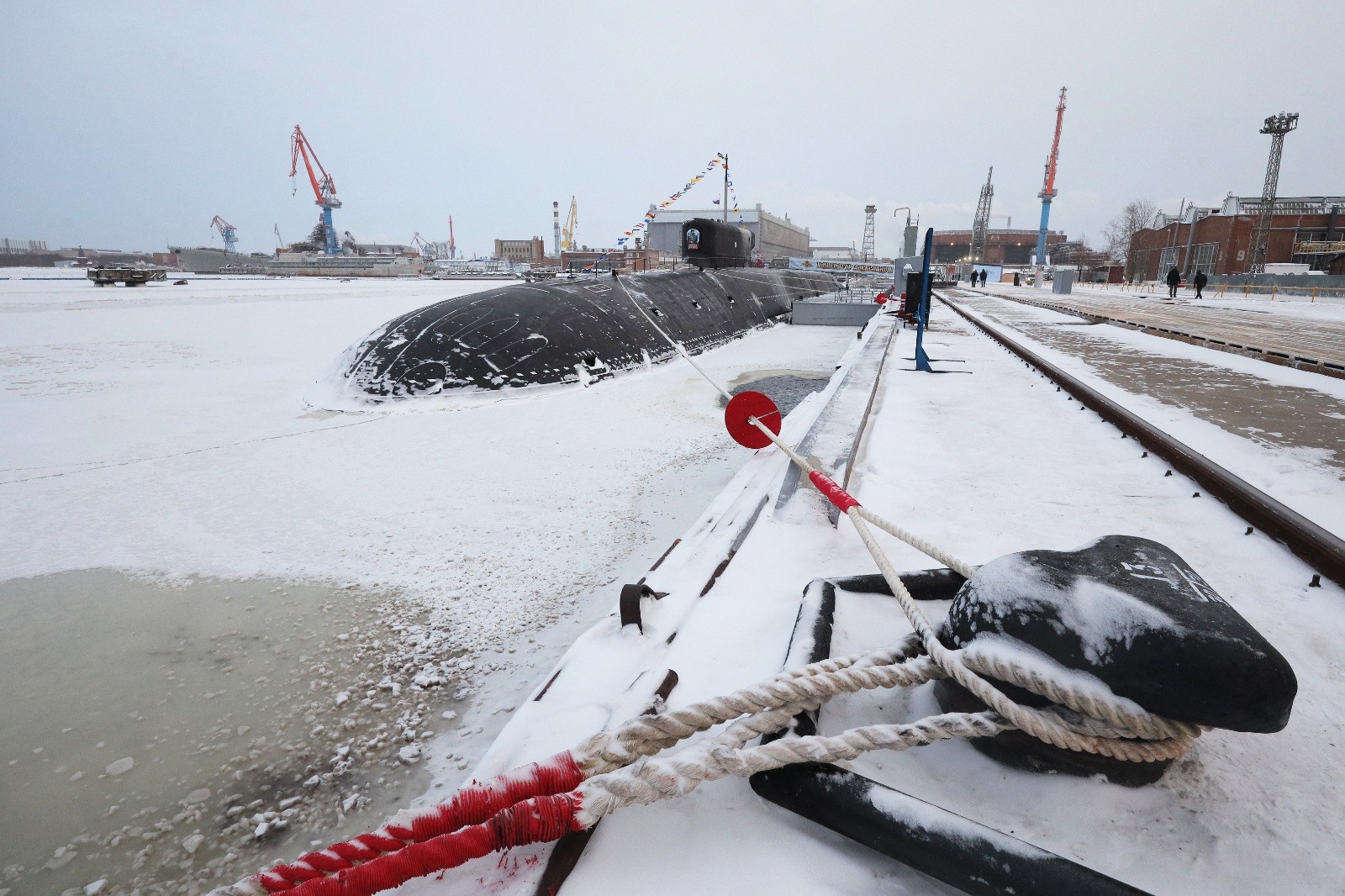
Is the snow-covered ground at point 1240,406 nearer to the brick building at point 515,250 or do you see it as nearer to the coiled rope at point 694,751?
the coiled rope at point 694,751

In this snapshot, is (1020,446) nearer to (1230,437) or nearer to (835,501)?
(1230,437)

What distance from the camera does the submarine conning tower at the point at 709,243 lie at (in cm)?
1661

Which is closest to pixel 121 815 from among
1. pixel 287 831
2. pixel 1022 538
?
pixel 287 831

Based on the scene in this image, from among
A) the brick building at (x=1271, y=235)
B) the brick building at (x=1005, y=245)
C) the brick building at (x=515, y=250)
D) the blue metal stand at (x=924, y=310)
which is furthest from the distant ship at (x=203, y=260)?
the brick building at (x=1005, y=245)

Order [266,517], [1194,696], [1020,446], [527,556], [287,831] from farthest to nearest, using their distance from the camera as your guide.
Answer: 1. [266,517]
2. [527,556]
3. [1020,446]
4. [287,831]
5. [1194,696]

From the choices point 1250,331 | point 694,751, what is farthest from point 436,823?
point 1250,331

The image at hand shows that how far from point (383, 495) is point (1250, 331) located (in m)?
13.1

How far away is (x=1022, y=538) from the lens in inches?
96.3

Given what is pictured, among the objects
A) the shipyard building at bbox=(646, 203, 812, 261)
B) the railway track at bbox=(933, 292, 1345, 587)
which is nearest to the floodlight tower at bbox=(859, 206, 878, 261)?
the shipyard building at bbox=(646, 203, 812, 261)

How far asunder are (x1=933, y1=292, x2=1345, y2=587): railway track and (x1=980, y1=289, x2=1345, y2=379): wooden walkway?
3932 millimetres

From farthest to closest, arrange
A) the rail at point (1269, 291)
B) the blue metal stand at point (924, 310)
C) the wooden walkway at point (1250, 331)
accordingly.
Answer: the rail at point (1269, 291) → the wooden walkway at point (1250, 331) → the blue metal stand at point (924, 310)

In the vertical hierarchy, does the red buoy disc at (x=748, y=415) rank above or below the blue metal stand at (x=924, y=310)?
below

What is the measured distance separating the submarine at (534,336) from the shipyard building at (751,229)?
41158mm

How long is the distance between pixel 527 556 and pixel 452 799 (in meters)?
2.90
